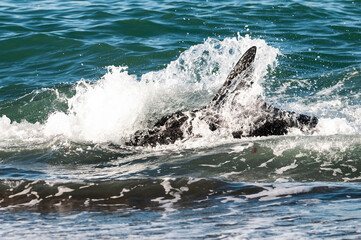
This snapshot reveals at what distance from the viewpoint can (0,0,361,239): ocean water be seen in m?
6.36

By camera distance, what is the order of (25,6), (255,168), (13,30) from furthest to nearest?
1. (25,6)
2. (13,30)
3. (255,168)

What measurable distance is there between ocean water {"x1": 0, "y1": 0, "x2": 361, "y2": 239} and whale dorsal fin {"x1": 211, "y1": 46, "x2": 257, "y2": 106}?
0.24 m

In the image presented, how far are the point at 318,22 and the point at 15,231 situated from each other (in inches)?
593

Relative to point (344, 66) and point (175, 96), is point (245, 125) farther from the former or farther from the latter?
point (344, 66)

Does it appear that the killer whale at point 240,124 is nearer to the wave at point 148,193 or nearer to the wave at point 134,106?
the wave at point 134,106

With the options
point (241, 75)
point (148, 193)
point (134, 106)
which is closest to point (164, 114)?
point (134, 106)

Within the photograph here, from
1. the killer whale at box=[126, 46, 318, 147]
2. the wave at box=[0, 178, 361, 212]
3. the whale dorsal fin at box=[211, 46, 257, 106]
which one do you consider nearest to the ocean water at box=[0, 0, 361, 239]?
the wave at box=[0, 178, 361, 212]

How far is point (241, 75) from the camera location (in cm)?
952

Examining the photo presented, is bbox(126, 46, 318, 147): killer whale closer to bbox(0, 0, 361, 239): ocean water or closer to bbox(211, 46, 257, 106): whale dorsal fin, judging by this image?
bbox(211, 46, 257, 106): whale dorsal fin

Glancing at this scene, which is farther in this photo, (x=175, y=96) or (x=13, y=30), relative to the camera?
(x=13, y=30)

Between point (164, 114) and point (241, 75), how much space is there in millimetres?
2194

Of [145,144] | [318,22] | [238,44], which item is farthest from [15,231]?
[318,22]

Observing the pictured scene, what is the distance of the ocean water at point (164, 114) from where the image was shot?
6.36 m

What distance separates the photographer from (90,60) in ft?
53.9
